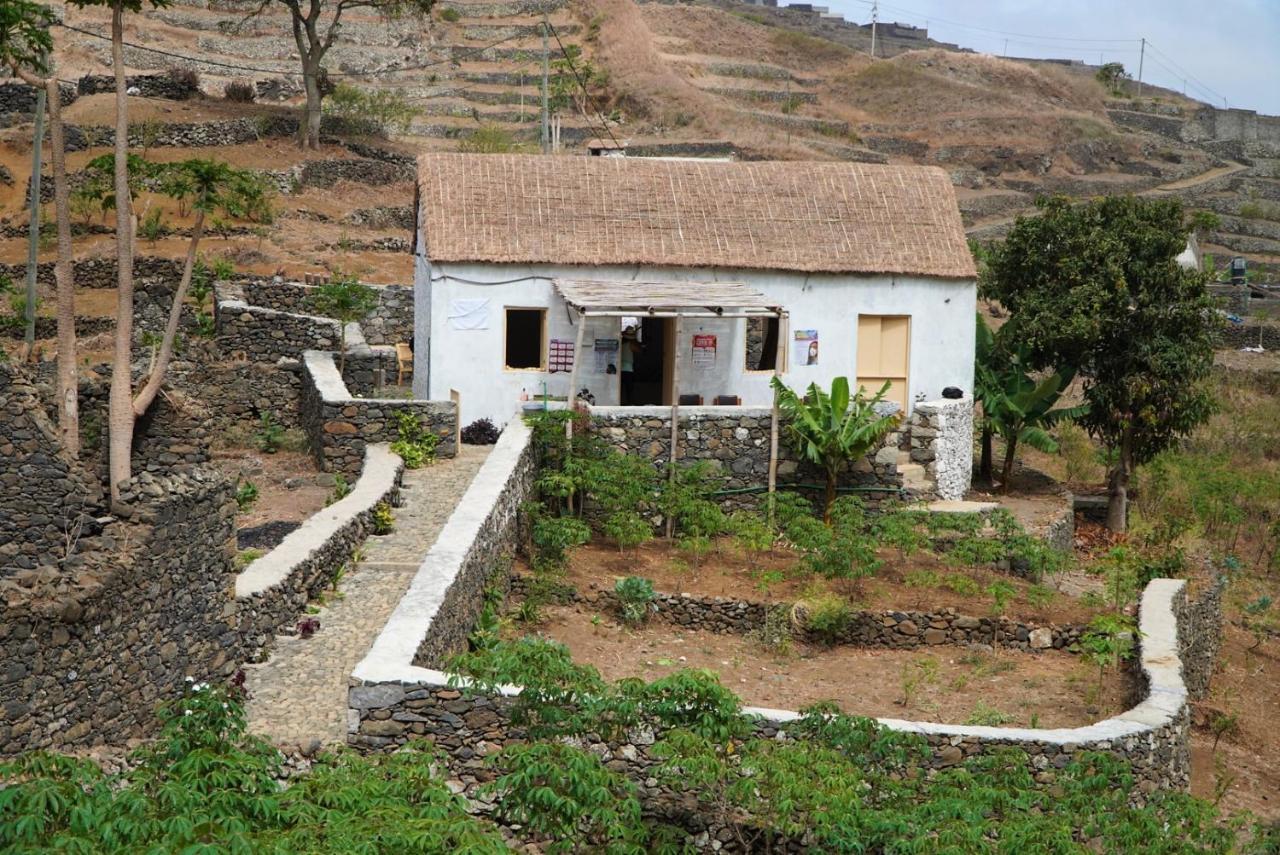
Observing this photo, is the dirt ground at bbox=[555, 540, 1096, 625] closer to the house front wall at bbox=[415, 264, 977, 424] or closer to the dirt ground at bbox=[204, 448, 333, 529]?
the dirt ground at bbox=[204, 448, 333, 529]

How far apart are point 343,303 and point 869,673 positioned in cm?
1175

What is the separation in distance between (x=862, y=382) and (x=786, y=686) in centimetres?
926

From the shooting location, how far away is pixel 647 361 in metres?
22.9

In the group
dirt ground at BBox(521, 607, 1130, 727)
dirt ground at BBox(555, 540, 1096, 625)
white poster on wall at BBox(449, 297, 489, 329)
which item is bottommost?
dirt ground at BBox(521, 607, 1130, 727)

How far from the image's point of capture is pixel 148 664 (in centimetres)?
1116

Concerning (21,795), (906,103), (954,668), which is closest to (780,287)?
(954,668)

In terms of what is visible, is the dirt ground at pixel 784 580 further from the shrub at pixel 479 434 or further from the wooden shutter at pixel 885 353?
the wooden shutter at pixel 885 353

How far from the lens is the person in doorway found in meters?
22.0

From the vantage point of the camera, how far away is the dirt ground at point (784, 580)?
Answer: 16.1 m

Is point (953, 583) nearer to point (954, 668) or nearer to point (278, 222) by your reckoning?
point (954, 668)

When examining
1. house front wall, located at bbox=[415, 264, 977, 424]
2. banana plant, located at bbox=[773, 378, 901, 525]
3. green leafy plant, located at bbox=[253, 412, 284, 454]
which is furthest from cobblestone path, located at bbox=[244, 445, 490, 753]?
banana plant, located at bbox=[773, 378, 901, 525]

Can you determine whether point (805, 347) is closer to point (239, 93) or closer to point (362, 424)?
point (362, 424)

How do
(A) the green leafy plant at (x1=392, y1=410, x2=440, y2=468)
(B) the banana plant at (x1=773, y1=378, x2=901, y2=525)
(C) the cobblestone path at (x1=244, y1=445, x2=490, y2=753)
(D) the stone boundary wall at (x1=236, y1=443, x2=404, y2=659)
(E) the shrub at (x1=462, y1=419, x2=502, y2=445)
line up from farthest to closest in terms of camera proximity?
(E) the shrub at (x1=462, y1=419, x2=502, y2=445) → (B) the banana plant at (x1=773, y1=378, x2=901, y2=525) → (A) the green leafy plant at (x1=392, y1=410, x2=440, y2=468) → (D) the stone boundary wall at (x1=236, y1=443, x2=404, y2=659) → (C) the cobblestone path at (x1=244, y1=445, x2=490, y2=753)

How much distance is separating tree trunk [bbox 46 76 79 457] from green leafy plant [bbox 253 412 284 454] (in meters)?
8.56
